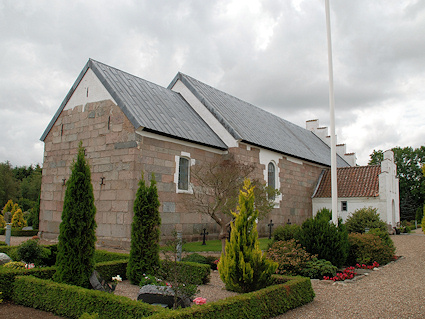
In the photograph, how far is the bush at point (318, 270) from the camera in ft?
26.9

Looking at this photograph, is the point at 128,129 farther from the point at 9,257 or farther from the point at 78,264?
the point at 78,264

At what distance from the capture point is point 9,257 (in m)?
8.48

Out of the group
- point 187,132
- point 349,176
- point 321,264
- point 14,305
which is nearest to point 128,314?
point 14,305

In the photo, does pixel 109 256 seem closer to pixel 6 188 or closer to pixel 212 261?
pixel 212 261

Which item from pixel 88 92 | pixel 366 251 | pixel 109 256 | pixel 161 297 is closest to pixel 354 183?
pixel 366 251

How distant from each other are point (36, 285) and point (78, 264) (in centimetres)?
70

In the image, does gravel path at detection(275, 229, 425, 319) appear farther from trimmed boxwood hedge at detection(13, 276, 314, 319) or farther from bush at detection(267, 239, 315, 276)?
bush at detection(267, 239, 315, 276)

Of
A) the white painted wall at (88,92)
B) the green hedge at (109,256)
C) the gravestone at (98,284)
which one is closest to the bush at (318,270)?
the green hedge at (109,256)

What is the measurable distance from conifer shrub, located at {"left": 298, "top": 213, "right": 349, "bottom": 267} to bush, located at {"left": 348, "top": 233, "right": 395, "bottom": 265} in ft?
3.68

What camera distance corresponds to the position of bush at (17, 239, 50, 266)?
7.25m

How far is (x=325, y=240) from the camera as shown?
29.2 feet

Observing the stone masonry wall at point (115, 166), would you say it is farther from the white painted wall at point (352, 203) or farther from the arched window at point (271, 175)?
the white painted wall at point (352, 203)

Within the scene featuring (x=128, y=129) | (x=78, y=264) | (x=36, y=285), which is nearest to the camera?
(x=36, y=285)

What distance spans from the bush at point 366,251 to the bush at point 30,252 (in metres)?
7.91
